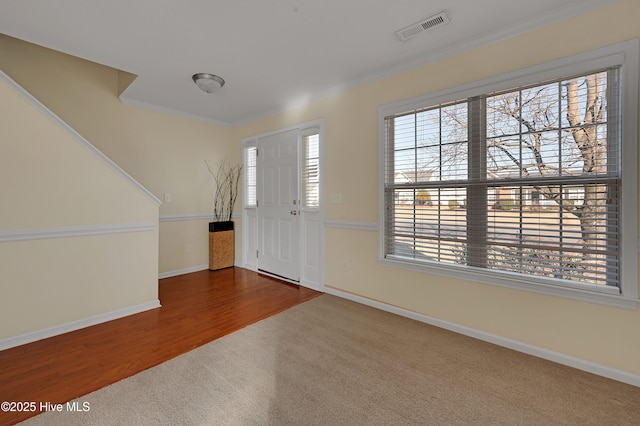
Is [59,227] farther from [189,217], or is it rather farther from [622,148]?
[622,148]

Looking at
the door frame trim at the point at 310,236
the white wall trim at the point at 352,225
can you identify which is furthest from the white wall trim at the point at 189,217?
the white wall trim at the point at 352,225

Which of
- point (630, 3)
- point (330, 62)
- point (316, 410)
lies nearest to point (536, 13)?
point (630, 3)

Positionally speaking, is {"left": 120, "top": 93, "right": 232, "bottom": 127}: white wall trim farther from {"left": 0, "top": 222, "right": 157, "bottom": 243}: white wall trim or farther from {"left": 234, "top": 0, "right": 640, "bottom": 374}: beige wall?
{"left": 0, "top": 222, "right": 157, "bottom": 243}: white wall trim

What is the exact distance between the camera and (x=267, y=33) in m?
2.28

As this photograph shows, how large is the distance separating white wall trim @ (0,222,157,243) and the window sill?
281cm

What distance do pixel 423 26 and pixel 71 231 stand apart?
349 centimetres

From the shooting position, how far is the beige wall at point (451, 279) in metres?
1.86

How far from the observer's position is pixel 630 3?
5.85 ft

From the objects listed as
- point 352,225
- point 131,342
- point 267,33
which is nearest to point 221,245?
point 131,342

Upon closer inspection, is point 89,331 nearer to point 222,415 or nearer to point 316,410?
point 222,415

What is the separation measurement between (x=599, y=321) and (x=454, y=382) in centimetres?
111

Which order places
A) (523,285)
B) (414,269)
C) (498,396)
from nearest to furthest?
(498,396), (523,285), (414,269)

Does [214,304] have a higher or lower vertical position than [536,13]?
lower

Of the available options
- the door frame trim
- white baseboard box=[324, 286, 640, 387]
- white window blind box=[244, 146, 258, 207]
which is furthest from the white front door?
white baseboard box=[324, 286, 640, 387]
